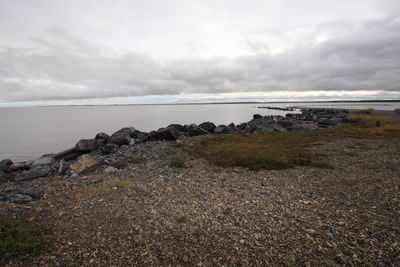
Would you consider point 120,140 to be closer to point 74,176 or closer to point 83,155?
point 83,155

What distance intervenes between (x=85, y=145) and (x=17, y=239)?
507 inches

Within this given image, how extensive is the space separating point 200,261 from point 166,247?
940 millimetres

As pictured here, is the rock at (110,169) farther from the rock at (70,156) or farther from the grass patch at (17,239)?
the rock at (70,156)

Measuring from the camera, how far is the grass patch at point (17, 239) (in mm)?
4508

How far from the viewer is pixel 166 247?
493 centimetres

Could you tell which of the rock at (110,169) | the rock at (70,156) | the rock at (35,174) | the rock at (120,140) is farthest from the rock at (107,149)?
the rock at (110,169)

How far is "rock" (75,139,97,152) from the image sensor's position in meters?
16.4

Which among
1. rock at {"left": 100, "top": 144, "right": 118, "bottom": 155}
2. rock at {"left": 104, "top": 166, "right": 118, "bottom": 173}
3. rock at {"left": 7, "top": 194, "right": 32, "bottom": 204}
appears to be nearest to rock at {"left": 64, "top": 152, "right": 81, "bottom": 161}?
rock at {"left": 100, "top": 144, "right": 118, "bottom": 155}

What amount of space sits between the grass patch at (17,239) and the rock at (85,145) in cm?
1139

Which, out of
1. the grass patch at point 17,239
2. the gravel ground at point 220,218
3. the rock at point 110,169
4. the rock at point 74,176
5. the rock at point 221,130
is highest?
the rock at point 221,130

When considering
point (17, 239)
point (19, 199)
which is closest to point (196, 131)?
point (19, 199)

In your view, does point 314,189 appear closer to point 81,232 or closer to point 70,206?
point 81,232

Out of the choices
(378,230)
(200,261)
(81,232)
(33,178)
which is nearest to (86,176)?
(33,178)

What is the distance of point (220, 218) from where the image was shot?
245 inches
